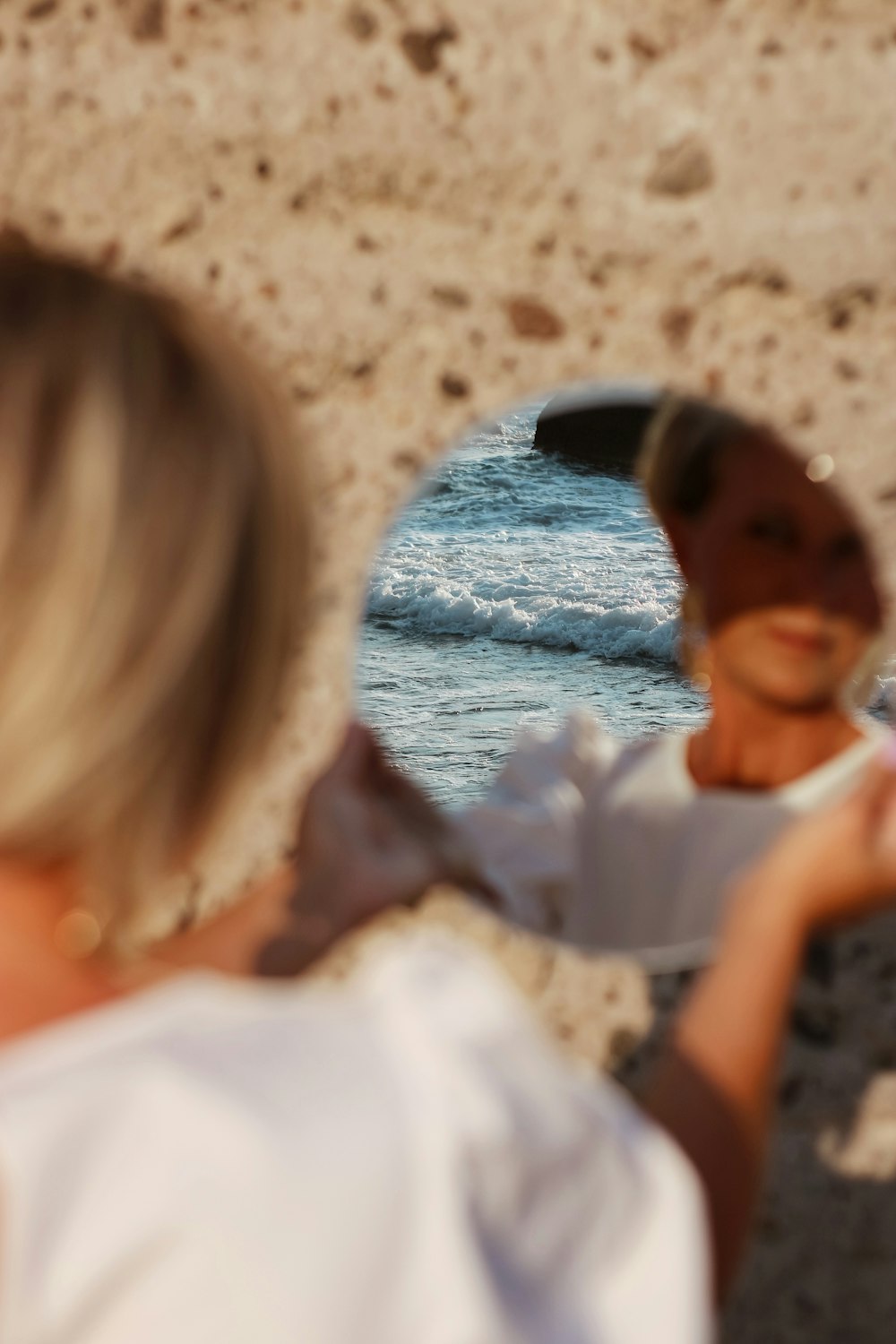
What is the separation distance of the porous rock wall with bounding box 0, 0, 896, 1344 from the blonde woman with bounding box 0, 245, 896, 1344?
309mm

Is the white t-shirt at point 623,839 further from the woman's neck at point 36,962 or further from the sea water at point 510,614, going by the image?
the woman's neck at point 36,962

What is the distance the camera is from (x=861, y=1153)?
1.09 meters

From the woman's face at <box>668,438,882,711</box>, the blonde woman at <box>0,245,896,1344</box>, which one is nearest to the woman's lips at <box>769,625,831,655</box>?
the woman's face at <box>668,438,882,711</box>

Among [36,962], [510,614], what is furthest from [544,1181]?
[510,614]

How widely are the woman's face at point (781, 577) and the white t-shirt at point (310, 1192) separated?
47 cm

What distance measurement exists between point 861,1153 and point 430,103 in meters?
0.91

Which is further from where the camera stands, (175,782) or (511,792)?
(511,792)

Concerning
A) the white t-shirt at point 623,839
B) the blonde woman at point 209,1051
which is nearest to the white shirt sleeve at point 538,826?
A: the white t-shirt at point 623,839

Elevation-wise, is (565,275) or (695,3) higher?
(695,3)

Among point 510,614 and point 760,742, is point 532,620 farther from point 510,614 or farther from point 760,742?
point 760,742

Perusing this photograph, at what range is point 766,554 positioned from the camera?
0.99 meters

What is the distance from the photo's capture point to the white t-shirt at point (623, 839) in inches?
39.9

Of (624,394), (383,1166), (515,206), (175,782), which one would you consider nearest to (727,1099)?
(383,1166)

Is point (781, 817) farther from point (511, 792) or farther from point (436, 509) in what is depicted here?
point (436, 509)
